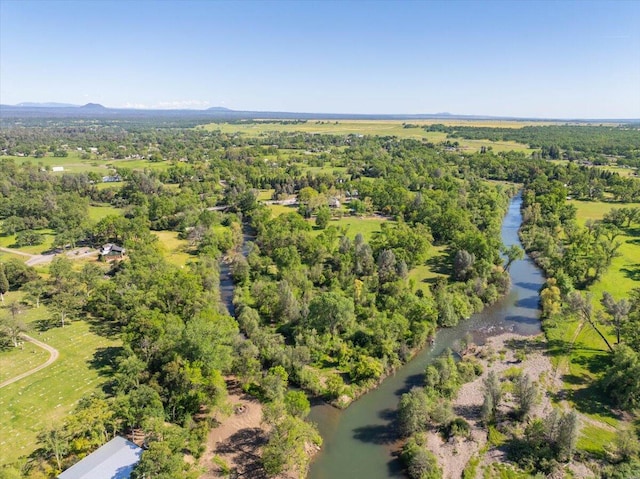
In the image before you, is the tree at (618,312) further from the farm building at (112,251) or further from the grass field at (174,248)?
the farm building at (112,251)

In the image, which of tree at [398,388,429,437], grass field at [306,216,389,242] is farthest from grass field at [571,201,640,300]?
grass field at [306,216,389,242]

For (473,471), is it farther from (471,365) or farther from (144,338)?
(144,338)

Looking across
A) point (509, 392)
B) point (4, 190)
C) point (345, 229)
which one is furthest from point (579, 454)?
point (4, 190)

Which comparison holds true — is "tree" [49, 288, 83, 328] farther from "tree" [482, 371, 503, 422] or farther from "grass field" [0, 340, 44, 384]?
"tree" [482, 371, 503, 422]

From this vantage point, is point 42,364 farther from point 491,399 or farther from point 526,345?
A: point 526,345

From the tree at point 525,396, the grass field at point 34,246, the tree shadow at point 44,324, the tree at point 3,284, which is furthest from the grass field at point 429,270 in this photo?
the grass field at point 34,246
